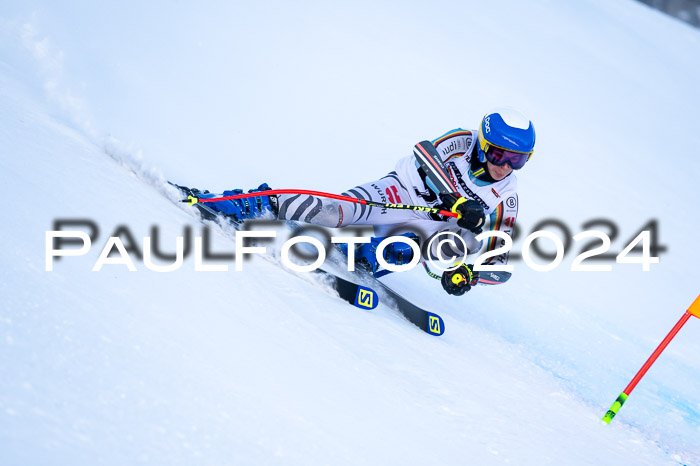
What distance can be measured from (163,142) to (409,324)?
2.41 meters

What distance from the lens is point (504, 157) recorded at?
349 cm

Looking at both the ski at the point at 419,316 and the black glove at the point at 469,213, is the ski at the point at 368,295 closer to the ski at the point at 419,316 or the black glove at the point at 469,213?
the ski at the point at 419,316

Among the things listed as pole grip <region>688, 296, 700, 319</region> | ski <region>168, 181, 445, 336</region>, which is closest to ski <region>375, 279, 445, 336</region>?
ski <region>168, 181, 445, 336</region>

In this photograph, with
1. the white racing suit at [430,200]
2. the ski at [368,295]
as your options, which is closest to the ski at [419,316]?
the ski at [368,295]

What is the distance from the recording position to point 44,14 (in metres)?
5.75

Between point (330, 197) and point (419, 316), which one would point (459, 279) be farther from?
point (330, 197)

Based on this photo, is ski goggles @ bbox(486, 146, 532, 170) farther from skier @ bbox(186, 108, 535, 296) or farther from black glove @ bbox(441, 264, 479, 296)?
black glove @ bbox(441, 264, 479, 296)

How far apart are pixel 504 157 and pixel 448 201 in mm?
379

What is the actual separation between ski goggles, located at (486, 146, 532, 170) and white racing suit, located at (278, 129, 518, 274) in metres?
0.13

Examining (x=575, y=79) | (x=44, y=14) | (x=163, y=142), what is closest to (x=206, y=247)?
(x=163, y=142)

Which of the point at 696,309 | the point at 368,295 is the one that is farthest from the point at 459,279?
the point at 696,309

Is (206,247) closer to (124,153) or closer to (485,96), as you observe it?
(124,153)

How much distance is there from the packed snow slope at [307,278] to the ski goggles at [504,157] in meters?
0.98

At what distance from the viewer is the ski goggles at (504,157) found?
3.47 meters
